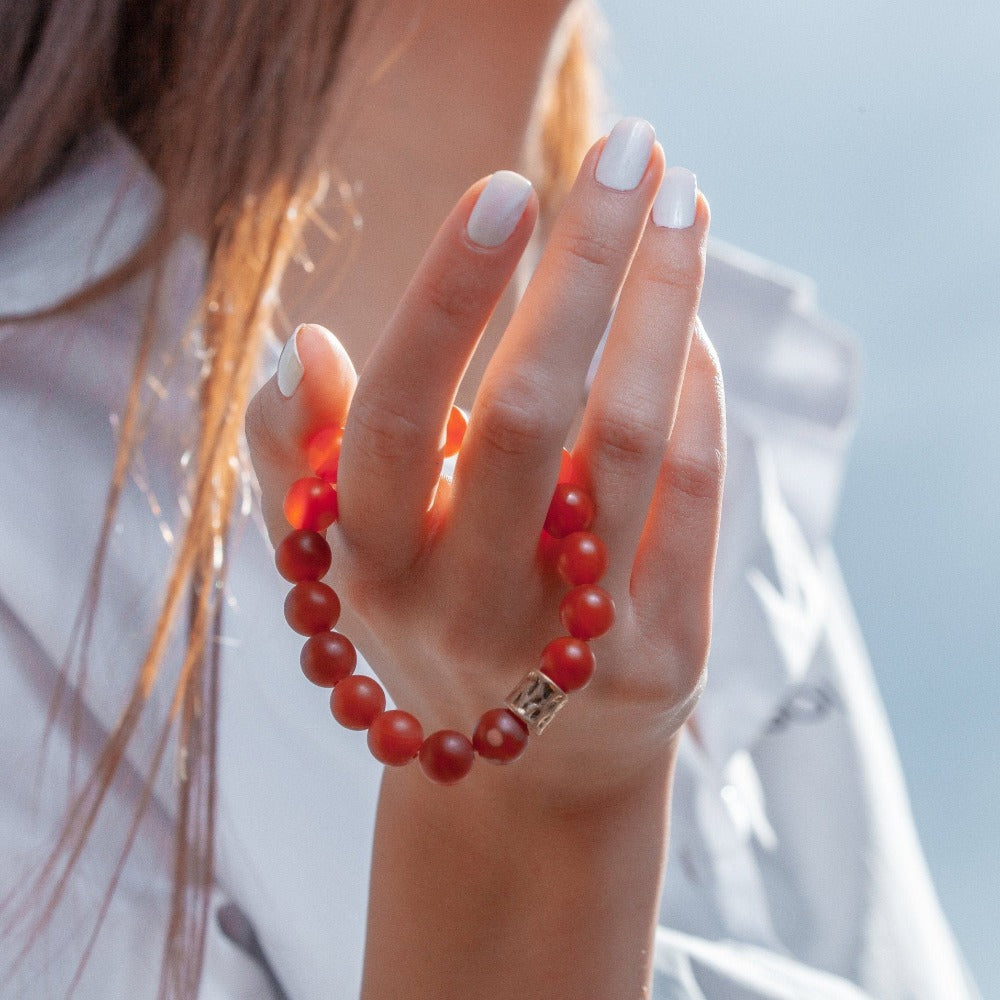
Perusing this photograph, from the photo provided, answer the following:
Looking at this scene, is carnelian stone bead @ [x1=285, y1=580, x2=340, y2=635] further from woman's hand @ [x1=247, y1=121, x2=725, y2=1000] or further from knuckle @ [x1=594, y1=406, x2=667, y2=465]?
knuckle @ [x1=594, y1=406, x2=667, y2=465]

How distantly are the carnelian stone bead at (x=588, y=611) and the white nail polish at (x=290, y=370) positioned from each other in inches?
7.2

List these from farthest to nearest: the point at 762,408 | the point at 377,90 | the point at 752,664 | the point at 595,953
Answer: the point at 762,408
the point at 752,664
the point at 377,90
the point at 595,953

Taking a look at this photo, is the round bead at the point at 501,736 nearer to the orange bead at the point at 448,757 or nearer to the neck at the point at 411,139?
the orange bead at the point at 448,757

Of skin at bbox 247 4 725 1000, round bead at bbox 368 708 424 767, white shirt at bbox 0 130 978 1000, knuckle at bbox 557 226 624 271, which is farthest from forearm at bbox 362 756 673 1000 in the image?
knuckle at bbox 557 226 624 271

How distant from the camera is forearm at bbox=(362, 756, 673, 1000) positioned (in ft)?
2.19

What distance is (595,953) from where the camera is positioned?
68 cm

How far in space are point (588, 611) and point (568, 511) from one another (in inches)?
2.2

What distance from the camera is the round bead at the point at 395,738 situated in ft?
1.80

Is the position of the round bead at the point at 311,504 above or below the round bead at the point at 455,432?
below

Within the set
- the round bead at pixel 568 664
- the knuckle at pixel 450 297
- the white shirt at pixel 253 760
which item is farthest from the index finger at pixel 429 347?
the white shirt at pixel 253 760

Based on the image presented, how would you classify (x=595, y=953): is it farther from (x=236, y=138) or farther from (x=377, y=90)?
(x=377, y=90)

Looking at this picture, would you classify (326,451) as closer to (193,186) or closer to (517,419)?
(517,419)

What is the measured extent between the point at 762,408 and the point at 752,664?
0.43 meters

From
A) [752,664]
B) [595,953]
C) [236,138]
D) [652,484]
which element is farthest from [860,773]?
[236,138]
